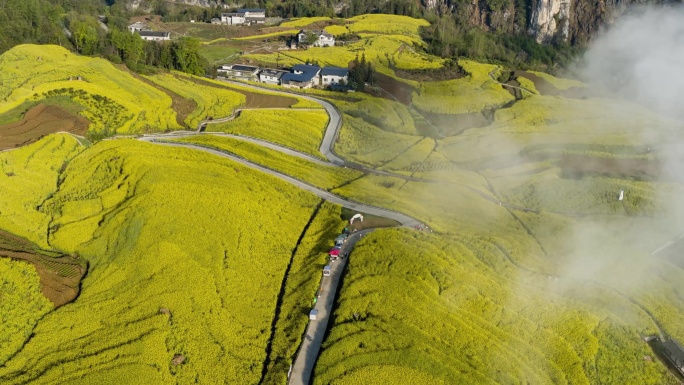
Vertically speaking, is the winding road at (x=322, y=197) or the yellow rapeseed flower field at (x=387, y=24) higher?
the yellow rapeseed flower field at (x=387, y=24)

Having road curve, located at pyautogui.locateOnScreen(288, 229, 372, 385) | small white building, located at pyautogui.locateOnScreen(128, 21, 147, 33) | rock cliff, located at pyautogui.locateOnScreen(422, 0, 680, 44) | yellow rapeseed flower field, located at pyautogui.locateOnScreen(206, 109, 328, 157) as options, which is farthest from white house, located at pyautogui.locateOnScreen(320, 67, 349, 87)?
rock cliff, located at pyautogui.locateOnScreen(422, 0, 680, 44)

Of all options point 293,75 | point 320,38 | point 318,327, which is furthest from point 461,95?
point 318,327

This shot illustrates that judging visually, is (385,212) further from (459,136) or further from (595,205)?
(459,136)

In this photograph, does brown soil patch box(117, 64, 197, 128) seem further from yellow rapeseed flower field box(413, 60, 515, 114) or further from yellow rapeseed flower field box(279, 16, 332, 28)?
yellow rapeseed flower field box(279, 16, 332, 28)

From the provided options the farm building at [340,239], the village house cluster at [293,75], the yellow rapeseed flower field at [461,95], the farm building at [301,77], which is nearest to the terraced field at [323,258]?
the farm building at [340,239]

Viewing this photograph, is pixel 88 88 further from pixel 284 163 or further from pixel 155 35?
pixel 155 35

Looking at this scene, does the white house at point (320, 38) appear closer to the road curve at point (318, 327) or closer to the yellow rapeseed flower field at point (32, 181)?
the yellow rapeseed flower field at point (32, 181)
